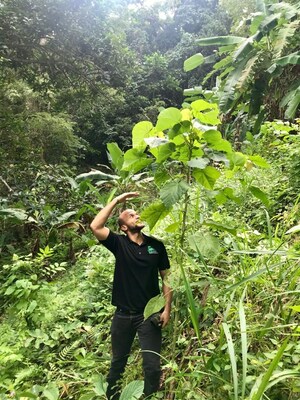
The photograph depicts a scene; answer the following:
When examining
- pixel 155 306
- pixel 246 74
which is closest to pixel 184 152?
pixel 155 306

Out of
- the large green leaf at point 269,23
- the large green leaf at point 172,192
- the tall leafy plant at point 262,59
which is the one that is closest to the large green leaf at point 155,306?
the large green leaf at point 172,192

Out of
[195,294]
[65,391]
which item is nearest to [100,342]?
[65,391]

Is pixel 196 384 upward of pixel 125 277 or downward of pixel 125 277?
downward

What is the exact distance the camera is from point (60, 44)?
20.2ft

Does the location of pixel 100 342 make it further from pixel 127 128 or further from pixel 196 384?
pixel 127 128

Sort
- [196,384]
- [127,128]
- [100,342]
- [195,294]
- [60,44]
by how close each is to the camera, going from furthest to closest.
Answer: [127,128], [60,44], [100,342], [195,294], [196,384]

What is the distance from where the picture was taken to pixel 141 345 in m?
2.17

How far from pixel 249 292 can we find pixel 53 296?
2097 millimetres

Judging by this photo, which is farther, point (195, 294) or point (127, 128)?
point (127, 128)

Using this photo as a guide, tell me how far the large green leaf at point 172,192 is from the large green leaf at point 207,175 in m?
0.09

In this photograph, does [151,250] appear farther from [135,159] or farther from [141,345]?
[135,159]

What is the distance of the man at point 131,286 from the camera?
7.19 ft

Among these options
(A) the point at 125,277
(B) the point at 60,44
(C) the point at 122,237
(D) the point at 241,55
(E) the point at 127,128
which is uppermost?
(B) the point at 60,44

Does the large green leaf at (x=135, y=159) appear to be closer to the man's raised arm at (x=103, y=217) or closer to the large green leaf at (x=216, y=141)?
the large green leaf at (x=216, y=141)
